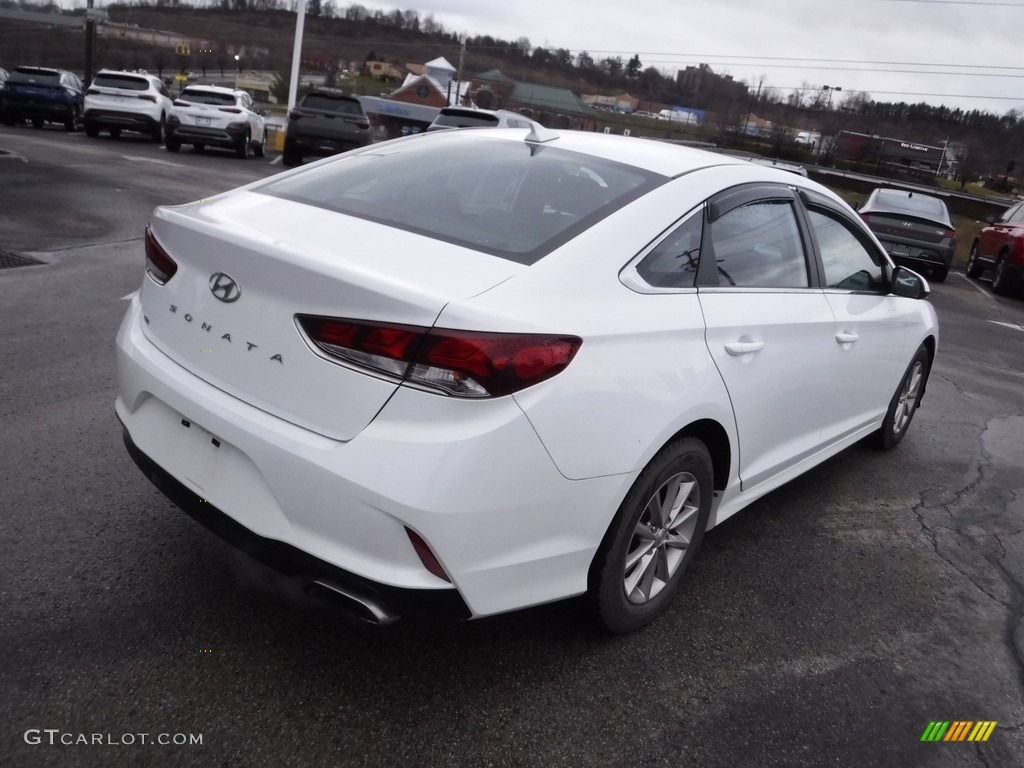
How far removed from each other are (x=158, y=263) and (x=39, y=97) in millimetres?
24898

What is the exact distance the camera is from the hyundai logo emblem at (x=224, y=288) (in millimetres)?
2541

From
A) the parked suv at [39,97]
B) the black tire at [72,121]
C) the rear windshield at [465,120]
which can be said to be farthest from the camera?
the black tire at [72,121]

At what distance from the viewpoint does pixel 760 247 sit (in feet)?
11.7

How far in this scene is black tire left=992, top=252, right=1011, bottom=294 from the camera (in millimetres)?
15781

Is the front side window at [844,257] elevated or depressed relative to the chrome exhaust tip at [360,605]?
elevated

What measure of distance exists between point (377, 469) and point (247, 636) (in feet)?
3.06

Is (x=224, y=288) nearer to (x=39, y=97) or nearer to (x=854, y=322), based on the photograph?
(x=854, y=322)

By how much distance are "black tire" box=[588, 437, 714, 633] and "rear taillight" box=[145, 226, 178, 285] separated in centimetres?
160

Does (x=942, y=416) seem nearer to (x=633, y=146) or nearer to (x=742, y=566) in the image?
(x=742, y=566)

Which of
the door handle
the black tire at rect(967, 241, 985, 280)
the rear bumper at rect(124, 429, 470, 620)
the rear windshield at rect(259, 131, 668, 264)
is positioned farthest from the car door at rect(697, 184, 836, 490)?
the black tire at rect(967, 241, 985, 280)

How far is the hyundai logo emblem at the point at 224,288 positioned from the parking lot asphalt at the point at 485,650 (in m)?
0.82

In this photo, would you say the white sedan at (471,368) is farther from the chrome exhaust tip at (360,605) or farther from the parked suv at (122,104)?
the parked suv at (122,104)

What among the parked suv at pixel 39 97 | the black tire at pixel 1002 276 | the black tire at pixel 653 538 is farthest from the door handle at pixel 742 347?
the parked suv at pixel 39 97

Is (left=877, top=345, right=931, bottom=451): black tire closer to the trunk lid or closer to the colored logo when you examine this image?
the colored logo
